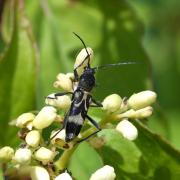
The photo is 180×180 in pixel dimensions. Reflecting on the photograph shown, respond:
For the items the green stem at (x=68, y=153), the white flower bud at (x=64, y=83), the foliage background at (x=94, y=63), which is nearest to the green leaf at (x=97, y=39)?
the foliage background at (x=94, y=63)

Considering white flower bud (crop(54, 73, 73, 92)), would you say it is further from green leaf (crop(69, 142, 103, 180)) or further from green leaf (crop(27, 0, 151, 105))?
green leaf (crop(27, 0, 151, 105))

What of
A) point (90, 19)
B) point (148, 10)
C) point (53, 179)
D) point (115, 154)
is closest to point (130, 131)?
point (115, 154)

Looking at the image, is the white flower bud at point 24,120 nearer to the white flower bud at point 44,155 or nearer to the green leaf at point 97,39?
the white flower bud at point 44,155

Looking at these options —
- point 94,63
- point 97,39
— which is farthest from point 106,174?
point 97,39

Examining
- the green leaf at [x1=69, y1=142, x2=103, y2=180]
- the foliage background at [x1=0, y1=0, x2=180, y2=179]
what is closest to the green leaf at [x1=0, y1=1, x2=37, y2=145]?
the foliage background at [x1=0, y1=0, x2=180, y2=179]

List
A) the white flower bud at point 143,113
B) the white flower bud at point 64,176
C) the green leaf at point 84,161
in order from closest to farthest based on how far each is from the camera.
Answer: the white flower bud at point 64,176 < the white flower bud at point 143,113 < the green leaf at point 84,161

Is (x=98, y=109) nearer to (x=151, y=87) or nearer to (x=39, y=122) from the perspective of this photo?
(x=39, y=122)
